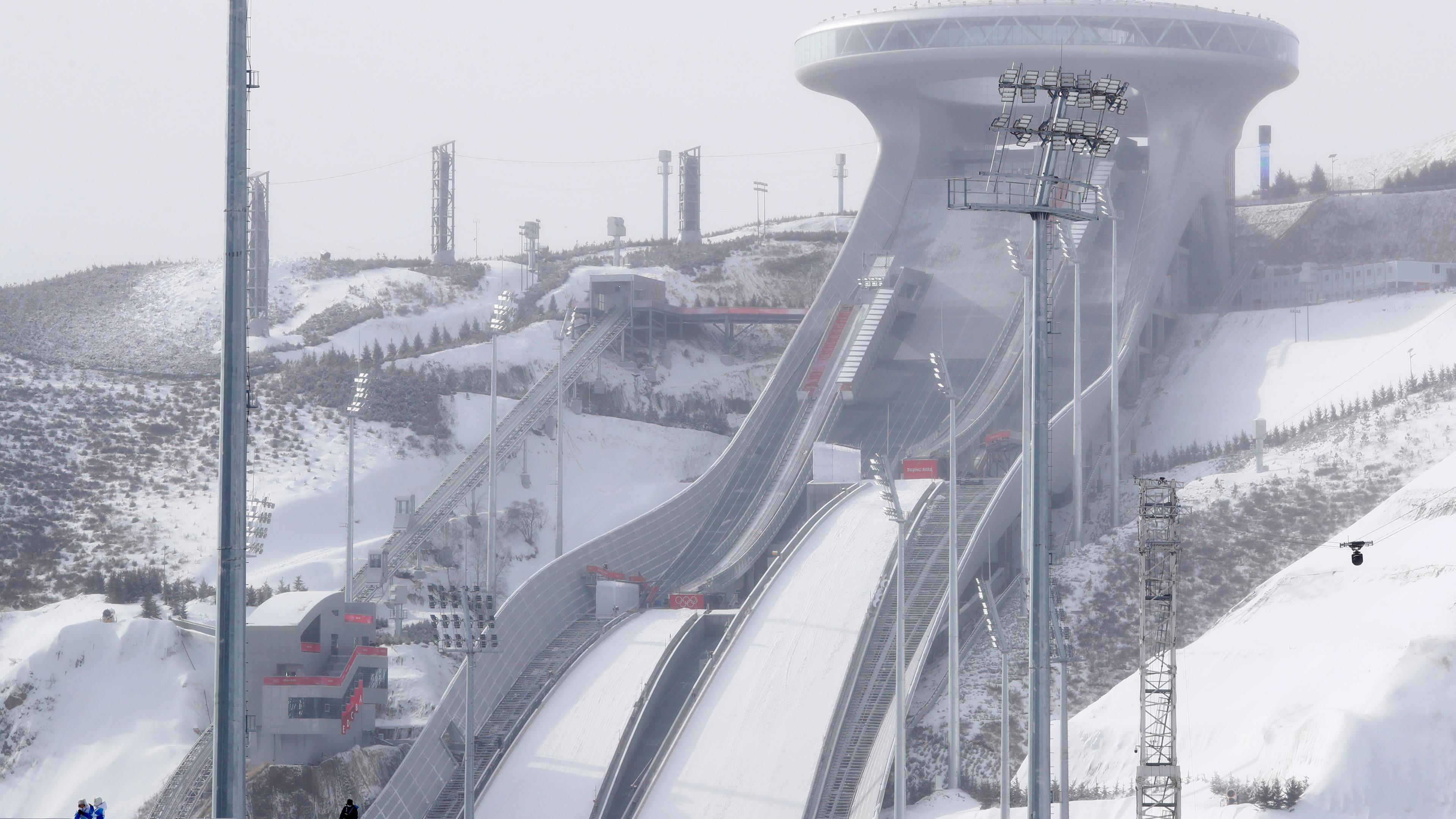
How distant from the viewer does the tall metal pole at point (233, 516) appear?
19781 mm

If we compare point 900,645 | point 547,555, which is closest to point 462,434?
point 547,555

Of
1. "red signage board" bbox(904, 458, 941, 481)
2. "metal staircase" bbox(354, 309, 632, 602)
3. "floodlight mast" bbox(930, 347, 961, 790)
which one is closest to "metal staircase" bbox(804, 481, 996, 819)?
"red signage board" bbox(904, 458, 941, 481)

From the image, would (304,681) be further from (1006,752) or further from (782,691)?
(1006,752)

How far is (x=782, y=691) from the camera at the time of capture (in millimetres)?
43938

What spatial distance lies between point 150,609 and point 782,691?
725 inches

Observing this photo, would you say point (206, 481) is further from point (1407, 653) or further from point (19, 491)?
point (1407, 653)

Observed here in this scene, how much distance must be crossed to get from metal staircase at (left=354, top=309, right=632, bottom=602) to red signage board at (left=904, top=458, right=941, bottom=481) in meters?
11.5

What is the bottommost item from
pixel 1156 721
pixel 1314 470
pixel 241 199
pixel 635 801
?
pixel 635 801

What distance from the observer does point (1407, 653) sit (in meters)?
35.0

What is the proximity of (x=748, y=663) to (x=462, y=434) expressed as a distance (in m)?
24.4

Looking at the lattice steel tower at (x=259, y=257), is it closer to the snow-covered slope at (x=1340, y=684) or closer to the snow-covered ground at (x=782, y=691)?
the snow-covered ground at (x=782, y=691)

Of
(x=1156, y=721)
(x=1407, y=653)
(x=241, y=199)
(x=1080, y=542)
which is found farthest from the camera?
(x=1080, y=542)

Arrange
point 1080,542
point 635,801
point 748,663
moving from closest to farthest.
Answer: point 635,801 < point 748,663 < point 1080,542

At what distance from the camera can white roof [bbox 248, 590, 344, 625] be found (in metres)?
43.0
